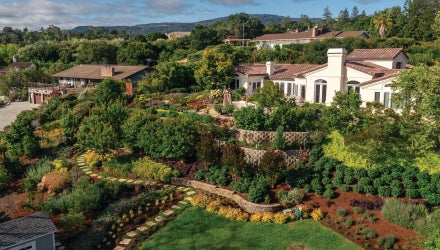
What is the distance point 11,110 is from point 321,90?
41790mm

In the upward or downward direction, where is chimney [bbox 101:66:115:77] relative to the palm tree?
downward

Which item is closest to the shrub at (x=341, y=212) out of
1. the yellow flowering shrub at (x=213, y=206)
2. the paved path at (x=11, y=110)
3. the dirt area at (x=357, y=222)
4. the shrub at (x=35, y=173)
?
the dirt area at (x=357, y=222)

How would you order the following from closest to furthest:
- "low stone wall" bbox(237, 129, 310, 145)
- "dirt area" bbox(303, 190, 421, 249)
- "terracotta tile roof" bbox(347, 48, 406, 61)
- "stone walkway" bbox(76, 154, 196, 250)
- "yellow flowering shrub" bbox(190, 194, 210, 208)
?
"dirt area" bbox(303, 190, 421, 249)
"stone walkway" bbox(76, 154, 196, 250)
"yellow flowering shrub" bbox(190, 194, 210, 208)
"low stone wall" bbox(237, 129, 310, 145)
"terracotta tile roof" bbox(347, 48, 406, 61)

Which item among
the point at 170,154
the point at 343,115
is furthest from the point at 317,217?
the point at 170,154

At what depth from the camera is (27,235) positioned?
15.4 m

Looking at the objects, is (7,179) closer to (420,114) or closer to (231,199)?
(231,199)

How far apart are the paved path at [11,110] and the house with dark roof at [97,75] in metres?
6.76

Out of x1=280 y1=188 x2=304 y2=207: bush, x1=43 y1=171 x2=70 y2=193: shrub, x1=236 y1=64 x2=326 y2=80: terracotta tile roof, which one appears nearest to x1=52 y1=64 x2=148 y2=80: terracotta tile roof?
x1=236 y1=64 x2=326 y2=80: terracotta tile roof

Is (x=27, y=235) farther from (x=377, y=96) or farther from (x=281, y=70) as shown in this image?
(x=281, y=70)

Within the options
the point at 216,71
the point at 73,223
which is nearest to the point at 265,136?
the point at 73,223

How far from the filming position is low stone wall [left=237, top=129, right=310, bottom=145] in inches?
955

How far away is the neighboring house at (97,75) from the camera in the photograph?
2063 inches

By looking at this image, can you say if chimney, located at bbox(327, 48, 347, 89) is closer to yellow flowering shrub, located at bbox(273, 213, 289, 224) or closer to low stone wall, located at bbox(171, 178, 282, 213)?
low stone wall, located at bbox(171, 178, 282, 213)

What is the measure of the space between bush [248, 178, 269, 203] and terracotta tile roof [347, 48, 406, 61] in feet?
70.0
